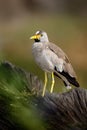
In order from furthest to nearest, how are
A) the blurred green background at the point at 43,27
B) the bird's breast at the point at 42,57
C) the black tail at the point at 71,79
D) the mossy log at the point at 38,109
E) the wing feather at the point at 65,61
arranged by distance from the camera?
the blurred green background at the point at 43,27 → the bird's breast at the point at 42,57 → the wing feather at the point at 65,61 → the black tail at the point at 71,79 → the mossy log at the point at 38,109

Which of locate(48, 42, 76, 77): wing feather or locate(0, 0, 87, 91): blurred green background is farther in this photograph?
locate(0, 0, 87, 91): blurred green background

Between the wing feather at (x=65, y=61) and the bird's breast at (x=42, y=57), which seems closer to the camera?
the wing feather at (x=65, y=61)

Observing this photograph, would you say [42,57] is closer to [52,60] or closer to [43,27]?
[52,60]

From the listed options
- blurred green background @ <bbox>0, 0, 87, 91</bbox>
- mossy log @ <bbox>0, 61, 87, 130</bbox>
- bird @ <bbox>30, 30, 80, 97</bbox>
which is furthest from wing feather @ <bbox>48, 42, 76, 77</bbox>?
mossy log @ <bbox>0, 61, 87, 130</bbox>

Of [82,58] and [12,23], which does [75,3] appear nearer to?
[12,23]

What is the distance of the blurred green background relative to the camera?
245 inches

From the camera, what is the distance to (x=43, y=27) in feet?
32.9

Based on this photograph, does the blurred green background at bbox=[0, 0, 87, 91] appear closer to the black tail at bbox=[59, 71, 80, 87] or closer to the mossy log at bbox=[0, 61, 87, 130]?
the black tail at bbox=[59, 71, 80, 87]

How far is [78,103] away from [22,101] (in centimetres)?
10

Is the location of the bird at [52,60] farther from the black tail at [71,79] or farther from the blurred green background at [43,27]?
the blurred green background at [43,27]

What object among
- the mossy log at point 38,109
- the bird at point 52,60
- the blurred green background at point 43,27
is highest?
the mossy log at point 38,109

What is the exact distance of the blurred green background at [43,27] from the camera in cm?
623

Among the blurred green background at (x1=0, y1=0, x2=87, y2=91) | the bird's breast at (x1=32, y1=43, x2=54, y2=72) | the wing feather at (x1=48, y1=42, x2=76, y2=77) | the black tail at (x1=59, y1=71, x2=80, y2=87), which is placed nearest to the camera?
the black tail at (x1=59, y1=71, x2=80, y2=87)

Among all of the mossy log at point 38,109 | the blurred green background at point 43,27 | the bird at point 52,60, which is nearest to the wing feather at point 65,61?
the bird at point 52,60
